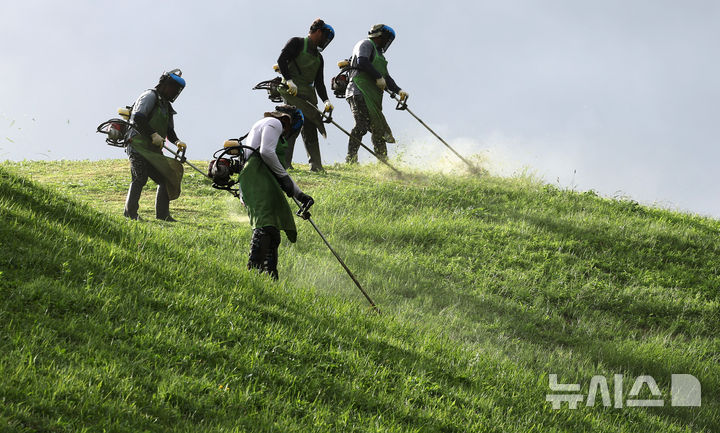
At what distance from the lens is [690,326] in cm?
839

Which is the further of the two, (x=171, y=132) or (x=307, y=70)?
(x=307, y=70)

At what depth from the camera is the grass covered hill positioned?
4.30 m

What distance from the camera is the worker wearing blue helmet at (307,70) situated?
12242mm

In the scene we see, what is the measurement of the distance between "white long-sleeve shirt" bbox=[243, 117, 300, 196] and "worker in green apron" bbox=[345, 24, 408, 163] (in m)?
6.15

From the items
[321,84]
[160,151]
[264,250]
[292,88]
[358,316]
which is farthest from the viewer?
[321,84]

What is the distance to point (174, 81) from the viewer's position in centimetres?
996

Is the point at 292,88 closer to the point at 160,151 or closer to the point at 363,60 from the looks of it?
the point at 363,60

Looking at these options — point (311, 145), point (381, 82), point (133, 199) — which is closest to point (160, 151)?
point (133, 199)

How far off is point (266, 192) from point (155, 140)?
377 centimetres

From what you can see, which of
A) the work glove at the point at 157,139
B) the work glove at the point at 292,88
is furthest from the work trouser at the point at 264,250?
the work glove at the point at 292,88

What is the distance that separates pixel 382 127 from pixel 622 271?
5.84 m

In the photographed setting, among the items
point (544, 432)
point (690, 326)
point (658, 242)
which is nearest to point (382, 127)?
point (658, 242)

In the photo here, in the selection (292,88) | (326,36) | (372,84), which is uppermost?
(326,36)

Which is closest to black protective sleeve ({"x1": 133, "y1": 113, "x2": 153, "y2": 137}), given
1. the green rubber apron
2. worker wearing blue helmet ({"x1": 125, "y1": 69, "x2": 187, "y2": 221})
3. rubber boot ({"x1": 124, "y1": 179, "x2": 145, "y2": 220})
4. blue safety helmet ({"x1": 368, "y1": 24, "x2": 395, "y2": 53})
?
worker wearing blue helmet ({"x1": 125, "y1": 69, "x2": 187, "y2": 221})
